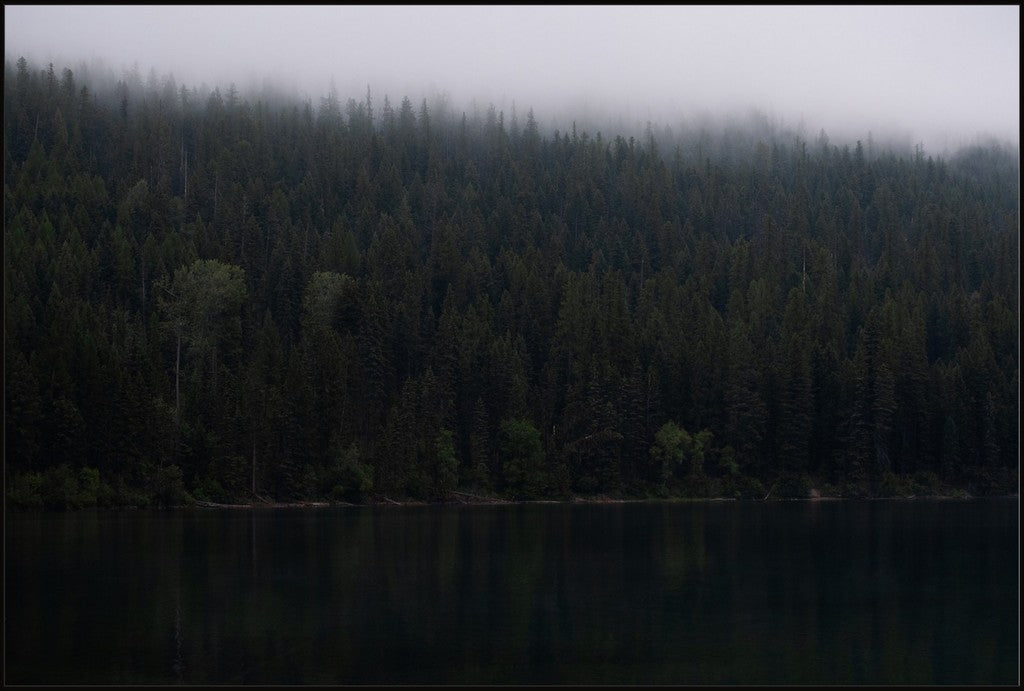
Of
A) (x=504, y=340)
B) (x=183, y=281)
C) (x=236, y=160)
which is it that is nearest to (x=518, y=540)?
(x=504, y=340)

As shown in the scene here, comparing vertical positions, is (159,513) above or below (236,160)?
below

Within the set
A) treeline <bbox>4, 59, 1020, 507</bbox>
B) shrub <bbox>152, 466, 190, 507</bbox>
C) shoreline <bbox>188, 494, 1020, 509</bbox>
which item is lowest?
shoreline <bbox>188, 494, 1020, 509</bbox>

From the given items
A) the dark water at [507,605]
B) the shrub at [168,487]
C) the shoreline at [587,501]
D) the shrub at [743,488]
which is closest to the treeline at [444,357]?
the shrub at [168,487]

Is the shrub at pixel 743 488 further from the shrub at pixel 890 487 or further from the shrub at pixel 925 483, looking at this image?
the shrub at pixel 925 483

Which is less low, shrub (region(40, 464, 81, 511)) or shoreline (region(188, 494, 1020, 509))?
shrub (region(40, 464, 81, 511))

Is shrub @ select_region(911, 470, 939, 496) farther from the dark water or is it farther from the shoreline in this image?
the dark water

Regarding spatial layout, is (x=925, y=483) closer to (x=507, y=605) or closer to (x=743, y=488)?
(x=743, y=488)

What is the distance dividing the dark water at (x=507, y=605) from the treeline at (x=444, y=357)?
30044 millimetres

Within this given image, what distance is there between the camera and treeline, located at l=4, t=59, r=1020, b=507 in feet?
369

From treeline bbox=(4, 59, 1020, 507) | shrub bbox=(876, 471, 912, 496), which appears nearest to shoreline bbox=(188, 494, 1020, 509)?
shrub bbox=(876, 471, 912, 496)

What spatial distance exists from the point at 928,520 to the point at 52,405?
74.9 m

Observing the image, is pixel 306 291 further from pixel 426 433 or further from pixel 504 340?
pixel 426 433

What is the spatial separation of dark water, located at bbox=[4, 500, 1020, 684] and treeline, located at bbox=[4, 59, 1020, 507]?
30.0m

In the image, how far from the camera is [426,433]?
122562mm
